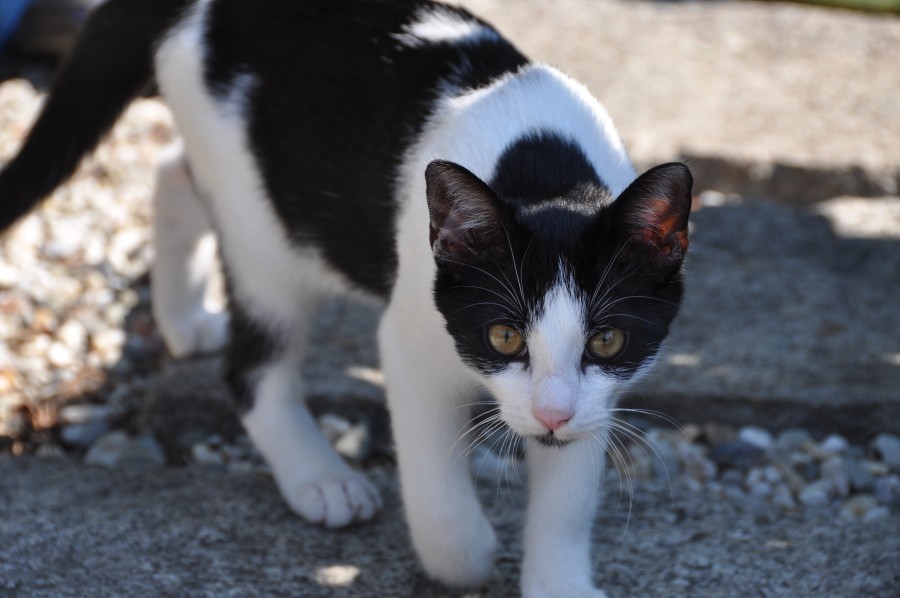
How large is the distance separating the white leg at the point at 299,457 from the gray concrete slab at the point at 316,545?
0.05m

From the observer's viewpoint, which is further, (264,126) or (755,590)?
(264,126)

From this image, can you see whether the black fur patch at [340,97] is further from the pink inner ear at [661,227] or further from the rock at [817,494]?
the rock at [817,494]

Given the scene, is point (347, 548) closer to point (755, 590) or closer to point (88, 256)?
point (755, 590)

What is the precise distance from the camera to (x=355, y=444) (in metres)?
3.17

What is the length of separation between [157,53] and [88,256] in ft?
4.33

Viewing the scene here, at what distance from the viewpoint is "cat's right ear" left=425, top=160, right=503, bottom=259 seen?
6.52 ft

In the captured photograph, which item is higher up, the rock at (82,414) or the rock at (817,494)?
the rock at (817,494)

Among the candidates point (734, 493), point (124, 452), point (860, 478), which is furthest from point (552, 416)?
point (124, 452)

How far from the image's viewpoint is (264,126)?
274 cm

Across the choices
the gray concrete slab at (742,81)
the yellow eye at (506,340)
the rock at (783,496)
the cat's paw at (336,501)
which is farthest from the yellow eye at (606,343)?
the gray concrete slab at (742,81)

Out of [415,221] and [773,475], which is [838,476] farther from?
[415,221]

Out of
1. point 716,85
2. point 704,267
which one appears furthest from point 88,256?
point 716,85

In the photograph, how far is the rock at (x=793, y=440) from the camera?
10.5ft

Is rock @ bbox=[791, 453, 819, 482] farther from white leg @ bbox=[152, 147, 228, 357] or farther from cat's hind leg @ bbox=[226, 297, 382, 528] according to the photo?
white leg @ bbox=[152, 147, 228, 357]
